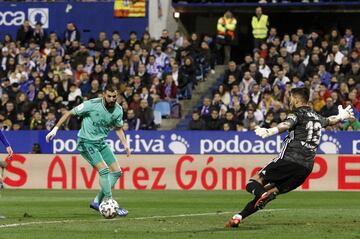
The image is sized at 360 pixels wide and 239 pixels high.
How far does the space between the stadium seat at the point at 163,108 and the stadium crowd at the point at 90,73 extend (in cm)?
16

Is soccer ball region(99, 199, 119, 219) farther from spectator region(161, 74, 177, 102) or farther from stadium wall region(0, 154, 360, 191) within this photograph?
spectator region(161, 74, 177, 102)

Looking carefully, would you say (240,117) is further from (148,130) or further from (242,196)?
(242,196)

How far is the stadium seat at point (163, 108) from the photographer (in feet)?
114

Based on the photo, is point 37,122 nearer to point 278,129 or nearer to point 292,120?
point 292,120

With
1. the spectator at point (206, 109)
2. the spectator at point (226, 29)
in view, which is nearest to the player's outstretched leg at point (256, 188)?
the spectator at point (206, 109)

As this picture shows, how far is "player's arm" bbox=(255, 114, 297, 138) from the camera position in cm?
1449

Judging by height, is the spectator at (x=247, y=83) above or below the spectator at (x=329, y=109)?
above

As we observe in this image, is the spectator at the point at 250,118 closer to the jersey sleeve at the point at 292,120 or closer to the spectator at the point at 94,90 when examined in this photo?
the spectator at the point at 94,90

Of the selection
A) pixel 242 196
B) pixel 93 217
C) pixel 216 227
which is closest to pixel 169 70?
pixel 242 196

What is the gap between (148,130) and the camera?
109 ft

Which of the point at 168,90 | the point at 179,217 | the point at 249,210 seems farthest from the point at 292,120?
the point at 168,90

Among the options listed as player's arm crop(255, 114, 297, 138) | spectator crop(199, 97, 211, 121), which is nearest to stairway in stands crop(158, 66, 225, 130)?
spectator crop(199, 97, 211, 121)

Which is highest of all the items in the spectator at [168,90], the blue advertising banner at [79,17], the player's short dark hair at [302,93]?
the blue advertising banner at [79,17]

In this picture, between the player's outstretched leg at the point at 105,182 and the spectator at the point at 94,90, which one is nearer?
the player's outstretched leg at the point at 105,182
